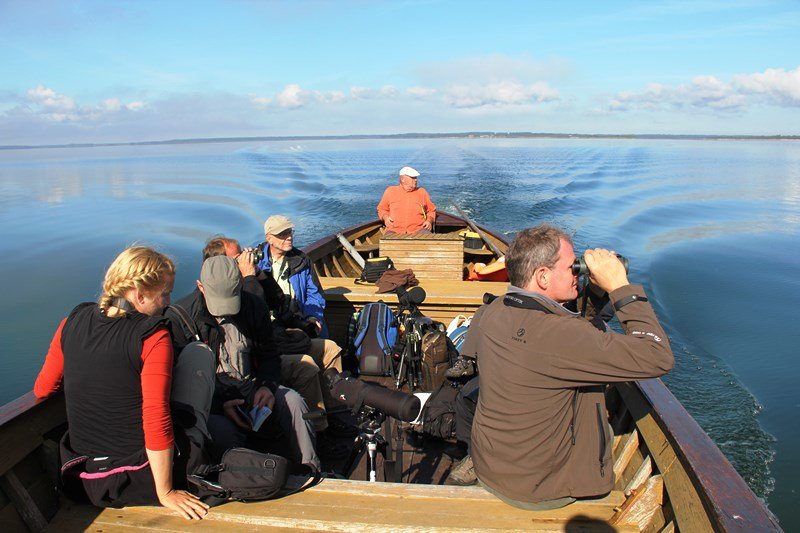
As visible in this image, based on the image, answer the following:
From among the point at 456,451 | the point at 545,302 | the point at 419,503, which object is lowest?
the point at 456,451

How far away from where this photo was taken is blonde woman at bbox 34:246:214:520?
1805 millimetres

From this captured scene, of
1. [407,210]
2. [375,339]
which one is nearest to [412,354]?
[375,339]

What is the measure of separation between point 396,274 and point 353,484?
110 inches

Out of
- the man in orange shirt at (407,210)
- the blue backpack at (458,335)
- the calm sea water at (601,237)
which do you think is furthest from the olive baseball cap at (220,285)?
the man in orange shirt at (407,210)

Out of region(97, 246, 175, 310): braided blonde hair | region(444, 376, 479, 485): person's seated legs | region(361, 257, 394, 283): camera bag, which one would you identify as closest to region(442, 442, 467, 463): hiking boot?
region(444, 376, 479, 485): person's seated legs

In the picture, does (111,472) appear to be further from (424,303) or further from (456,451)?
(424,303)

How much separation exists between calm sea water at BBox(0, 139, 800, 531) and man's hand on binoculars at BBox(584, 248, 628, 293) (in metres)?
1.80

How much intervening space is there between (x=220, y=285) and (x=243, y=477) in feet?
2.90

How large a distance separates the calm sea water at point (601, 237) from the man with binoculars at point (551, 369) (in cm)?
156

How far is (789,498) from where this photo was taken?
466 cm

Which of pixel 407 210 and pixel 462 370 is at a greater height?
pixel 407 210

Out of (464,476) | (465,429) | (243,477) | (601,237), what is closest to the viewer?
(243,477)

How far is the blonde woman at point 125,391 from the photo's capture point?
1.80 meters

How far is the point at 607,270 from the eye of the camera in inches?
72.2
